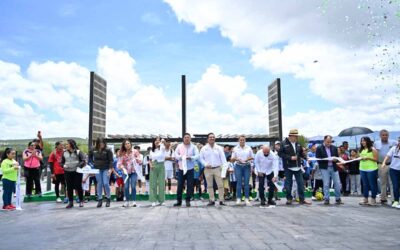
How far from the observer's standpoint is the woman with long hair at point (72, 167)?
11336mm

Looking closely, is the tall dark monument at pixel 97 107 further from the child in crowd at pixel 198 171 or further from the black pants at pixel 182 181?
the black pants at pixel 182 181

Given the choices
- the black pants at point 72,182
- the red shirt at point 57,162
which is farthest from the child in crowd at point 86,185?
the black pants at point 72,182

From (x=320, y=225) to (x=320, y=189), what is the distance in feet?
23.2

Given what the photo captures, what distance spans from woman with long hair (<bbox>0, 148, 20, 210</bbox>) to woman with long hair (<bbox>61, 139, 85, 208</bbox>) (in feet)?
4.84

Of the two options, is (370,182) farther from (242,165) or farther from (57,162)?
(57,162)

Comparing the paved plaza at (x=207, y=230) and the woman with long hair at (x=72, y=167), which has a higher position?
the woman with long hair at (x=72, y=167)

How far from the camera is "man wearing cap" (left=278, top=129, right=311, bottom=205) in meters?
11.4

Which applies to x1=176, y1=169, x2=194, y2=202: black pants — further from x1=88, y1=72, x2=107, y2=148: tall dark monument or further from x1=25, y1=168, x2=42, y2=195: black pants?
x1=88, y1=72, x2=107, y2=148: tall dark monument

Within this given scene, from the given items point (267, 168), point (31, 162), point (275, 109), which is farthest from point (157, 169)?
point (275, 109)

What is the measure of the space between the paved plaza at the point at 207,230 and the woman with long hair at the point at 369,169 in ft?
4.26

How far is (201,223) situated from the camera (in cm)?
747

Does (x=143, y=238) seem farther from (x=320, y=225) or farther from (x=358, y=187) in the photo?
(x=358, y=187)

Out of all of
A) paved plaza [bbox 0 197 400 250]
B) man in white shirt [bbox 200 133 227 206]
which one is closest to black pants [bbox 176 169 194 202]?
man in white shirt [bbox 200 133 227 206]

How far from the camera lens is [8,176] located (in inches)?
446
